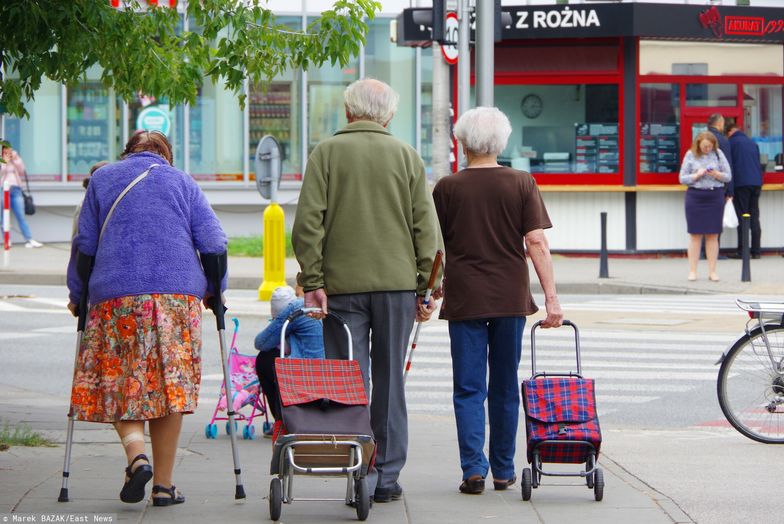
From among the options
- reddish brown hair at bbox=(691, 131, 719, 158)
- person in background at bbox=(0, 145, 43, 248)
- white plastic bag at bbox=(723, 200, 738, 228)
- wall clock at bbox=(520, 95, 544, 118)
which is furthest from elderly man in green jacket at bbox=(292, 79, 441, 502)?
person in background at bbox=(0, 145, 43, 248)

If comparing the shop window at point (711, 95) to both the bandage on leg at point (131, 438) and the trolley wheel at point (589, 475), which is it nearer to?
the trolley wheel at point (589, 475)

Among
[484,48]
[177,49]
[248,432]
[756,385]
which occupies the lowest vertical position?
[248,432]

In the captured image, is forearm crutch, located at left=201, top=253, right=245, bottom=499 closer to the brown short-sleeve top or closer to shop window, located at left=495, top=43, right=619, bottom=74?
the brown short-sleeve top

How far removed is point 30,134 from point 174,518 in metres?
22.1

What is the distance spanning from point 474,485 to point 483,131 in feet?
5.43

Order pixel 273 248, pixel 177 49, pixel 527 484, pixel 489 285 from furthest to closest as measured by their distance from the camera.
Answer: pixel 273 248
pixel 177 49
pixel 489 285
pixel 527 484

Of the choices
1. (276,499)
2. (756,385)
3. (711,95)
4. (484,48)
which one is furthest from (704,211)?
(276,499)

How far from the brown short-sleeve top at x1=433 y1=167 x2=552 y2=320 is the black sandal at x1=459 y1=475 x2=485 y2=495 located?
2.46 ft

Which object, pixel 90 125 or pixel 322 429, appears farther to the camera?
pixel 90 125

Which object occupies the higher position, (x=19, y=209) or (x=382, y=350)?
(x=19, y=209)

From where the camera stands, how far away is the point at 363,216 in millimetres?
6332

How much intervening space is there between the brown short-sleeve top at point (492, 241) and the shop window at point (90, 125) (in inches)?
835

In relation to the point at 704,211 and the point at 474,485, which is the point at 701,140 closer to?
the point at 704,211

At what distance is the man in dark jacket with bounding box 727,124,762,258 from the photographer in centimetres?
2189
